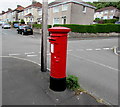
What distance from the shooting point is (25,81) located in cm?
401

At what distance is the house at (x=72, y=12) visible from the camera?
24.2m

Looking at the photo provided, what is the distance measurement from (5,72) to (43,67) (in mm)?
1445

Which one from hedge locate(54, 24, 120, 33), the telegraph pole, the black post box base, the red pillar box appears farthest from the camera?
hedge locate(54, 24, 120, 33)

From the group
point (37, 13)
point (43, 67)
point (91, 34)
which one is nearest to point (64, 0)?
point (91, 34)

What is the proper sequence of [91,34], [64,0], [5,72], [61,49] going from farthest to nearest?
[64,0] < [91,34] < [5,72] < [61,49]

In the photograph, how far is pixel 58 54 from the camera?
320 cm

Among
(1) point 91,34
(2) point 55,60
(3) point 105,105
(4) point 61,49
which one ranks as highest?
(1) point 91,34

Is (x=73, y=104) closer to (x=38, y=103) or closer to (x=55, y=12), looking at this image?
(x=38, y=103)

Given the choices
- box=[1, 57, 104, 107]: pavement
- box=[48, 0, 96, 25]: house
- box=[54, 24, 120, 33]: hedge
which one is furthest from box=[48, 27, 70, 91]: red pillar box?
box=[48, 0, 96, 25]: house

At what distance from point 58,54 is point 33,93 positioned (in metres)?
1.26

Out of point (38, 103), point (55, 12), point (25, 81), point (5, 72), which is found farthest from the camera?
point (55, 12)

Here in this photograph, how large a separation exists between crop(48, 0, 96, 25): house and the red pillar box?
22069 millimetres

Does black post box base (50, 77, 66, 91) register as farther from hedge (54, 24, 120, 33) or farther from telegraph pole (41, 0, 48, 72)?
hedge (54, 24, 120, 33)

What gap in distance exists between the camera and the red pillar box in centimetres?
314
